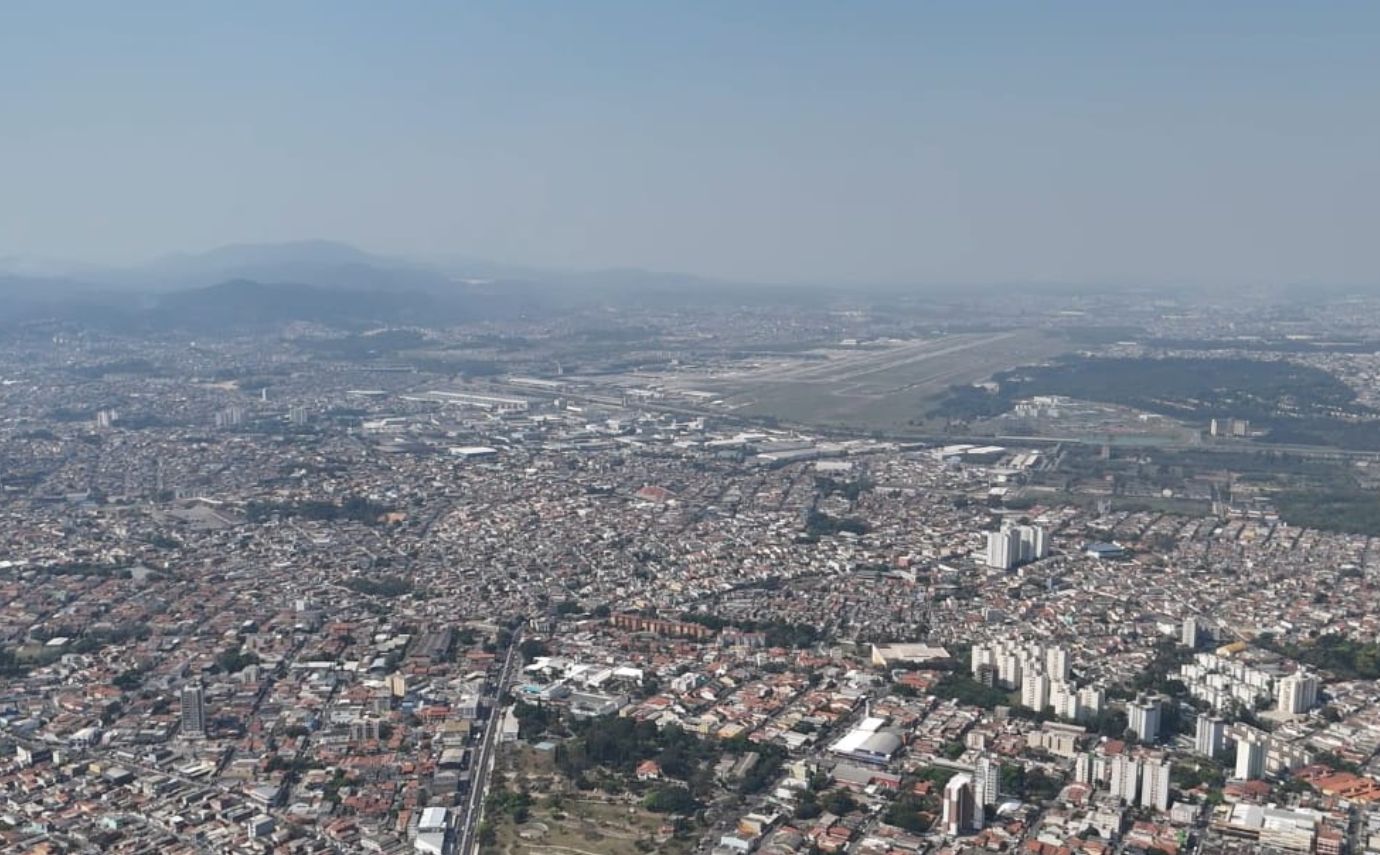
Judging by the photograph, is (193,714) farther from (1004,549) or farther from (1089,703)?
(1004,549)

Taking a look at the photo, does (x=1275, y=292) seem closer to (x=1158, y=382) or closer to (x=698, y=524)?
(x=1158, y=382)

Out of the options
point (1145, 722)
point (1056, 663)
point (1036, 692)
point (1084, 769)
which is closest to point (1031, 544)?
point (1056, 663)

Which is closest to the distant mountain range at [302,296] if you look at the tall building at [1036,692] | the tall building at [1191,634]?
the tall building at [1191,634]

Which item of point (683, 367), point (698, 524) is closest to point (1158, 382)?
point (683, 367)

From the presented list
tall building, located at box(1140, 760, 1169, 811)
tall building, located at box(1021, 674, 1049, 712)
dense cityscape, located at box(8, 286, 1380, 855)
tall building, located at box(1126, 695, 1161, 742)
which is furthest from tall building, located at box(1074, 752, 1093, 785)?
tall building, located at box(1021, 674, 1049, 712)

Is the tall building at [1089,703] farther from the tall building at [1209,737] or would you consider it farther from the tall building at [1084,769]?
the tall building at [1084,769]

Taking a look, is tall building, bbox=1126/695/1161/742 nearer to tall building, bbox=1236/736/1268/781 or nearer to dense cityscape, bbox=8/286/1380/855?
dense cityscape, bbox=8/286/1380/855
